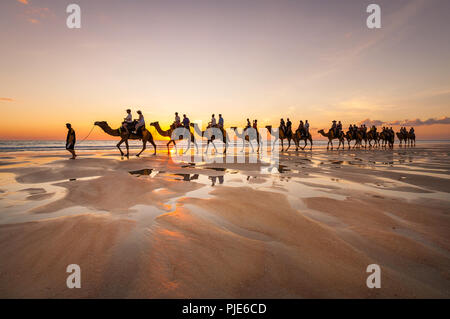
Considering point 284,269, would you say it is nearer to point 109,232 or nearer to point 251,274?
point 251,274

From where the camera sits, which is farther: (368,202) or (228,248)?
(368,202)

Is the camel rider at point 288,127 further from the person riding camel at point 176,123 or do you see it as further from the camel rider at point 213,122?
the person riding camel at point 176,123

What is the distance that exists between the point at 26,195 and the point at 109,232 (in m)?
3.40

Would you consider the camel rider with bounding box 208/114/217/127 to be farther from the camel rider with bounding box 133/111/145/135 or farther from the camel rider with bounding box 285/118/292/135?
the camel rider with bounding box 285/118/292/135

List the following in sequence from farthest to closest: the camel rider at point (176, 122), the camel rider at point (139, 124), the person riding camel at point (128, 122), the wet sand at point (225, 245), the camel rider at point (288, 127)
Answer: the camel rider at point (288, 127) → the camel rider at point (176, 122) → the camel rider at point (139, 124) → the person riding camel at point (128, 122) → the wet sand at point (225, 245)

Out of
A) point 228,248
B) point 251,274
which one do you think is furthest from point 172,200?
point 251,274

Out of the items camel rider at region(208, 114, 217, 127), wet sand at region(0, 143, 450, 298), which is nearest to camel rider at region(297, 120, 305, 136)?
camel rider at region(208, 114, 217, 127)

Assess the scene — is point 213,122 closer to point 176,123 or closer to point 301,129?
point 176,123

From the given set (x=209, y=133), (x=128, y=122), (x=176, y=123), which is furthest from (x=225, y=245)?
(x=209, y=133)

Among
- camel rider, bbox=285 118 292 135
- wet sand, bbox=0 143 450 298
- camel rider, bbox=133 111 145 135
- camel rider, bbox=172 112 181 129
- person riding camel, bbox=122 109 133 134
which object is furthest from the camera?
camel rider, bbox=285 118 292 135

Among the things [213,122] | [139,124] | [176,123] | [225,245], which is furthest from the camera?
[213,122]

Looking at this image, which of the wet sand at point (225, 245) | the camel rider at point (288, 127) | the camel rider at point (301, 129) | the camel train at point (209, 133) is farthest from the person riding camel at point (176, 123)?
the camel rider at point (301, 129)
